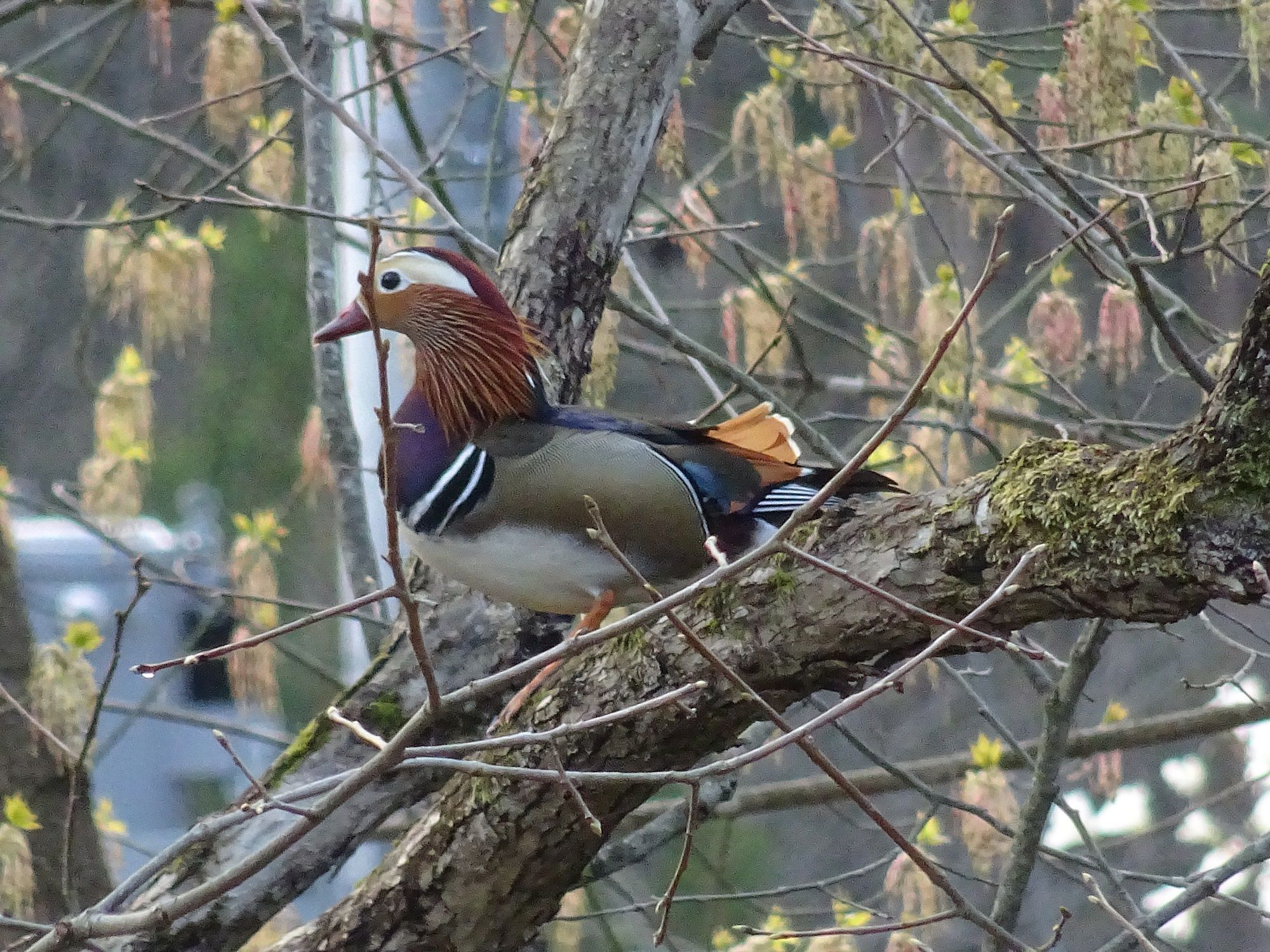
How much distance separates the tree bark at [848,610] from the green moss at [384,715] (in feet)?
0.71

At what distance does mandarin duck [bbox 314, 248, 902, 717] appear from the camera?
1162 mm

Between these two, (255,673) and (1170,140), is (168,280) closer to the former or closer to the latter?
(255,673)

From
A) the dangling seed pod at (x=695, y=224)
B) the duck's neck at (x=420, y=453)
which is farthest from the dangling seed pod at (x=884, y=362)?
the duck's neck at (x=420, y=453)

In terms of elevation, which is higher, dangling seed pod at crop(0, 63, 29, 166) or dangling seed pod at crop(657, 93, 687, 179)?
dangling seed pod at crop(0, 63, 29, 166)

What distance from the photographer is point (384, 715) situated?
1.35 m

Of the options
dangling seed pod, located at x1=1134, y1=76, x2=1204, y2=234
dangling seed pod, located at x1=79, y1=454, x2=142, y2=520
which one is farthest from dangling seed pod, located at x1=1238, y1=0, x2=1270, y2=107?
dangling seed pod, located at x1=79, y1=454, x2=142, y2=520

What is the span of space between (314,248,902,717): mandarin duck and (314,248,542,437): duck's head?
33 millimetres

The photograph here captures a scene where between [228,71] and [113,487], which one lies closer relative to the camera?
[228,71]

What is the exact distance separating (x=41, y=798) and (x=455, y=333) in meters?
Answer: 0.83

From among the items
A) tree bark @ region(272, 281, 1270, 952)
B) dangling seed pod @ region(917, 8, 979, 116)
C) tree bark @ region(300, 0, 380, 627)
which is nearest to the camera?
tree bark @ region(272, 281, 1270, 952)

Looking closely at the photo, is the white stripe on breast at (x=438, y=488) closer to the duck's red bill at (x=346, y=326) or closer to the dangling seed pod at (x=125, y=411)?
the duck's red bill at (x=346, y=326)

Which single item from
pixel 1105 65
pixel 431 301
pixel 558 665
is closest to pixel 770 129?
pixel 1105 65

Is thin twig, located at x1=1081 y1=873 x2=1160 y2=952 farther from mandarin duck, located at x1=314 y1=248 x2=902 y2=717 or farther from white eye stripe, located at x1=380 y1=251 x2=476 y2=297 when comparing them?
→ white eye stripe, located at x1=380 y1=251 x2=476 y2=297

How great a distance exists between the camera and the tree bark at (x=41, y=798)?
63.7 inches
